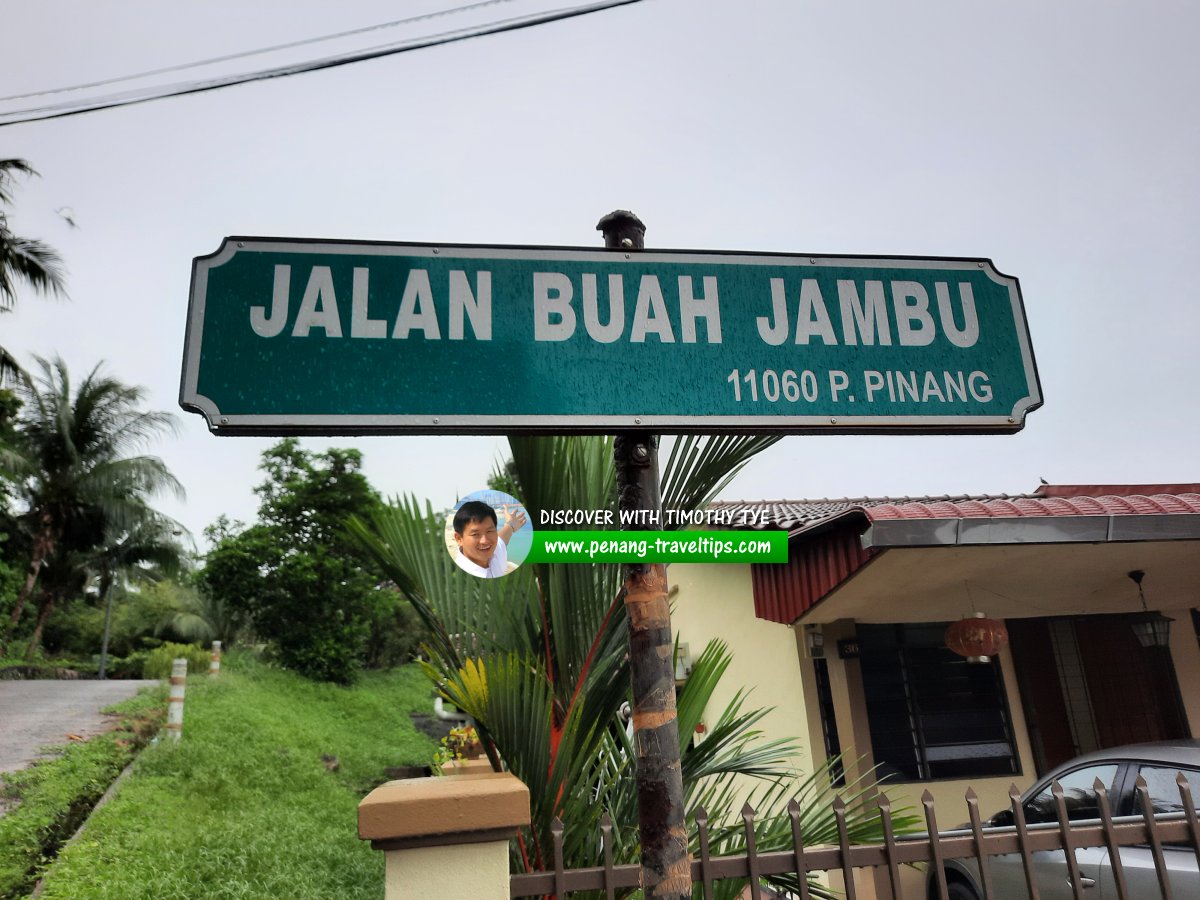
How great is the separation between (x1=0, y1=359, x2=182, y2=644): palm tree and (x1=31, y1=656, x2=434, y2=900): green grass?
29.9ft

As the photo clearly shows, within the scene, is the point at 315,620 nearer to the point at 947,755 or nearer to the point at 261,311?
the point at 947,755

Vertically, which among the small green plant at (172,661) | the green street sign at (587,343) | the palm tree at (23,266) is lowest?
the green street sign at (587,343)

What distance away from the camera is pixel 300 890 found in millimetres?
6613

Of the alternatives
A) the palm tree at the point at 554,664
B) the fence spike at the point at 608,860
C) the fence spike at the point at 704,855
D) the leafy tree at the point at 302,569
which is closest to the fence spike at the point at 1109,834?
the palm tree at the point at 554,664

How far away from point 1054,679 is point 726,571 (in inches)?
149

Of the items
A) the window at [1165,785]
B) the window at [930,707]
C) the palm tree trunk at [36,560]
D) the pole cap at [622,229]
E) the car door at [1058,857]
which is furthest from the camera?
the palm tree trunk at [36,560]

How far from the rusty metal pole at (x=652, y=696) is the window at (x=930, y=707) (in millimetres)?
7161

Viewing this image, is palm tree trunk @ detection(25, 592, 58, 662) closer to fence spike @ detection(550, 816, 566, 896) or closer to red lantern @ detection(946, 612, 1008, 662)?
red lantern @ detection(946, 612, 1008, 662)

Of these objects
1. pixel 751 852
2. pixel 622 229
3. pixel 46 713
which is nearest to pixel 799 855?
pixel 751 852

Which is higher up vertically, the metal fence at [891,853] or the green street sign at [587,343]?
the green street sign at [587,343]

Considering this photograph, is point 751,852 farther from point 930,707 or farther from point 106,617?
point 106,617

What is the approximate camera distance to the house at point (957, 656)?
5906 millimetres

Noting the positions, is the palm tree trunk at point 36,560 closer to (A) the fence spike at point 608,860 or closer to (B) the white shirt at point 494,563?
(B) the white shirt at point 494,563

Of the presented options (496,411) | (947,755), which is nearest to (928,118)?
(496,411)
